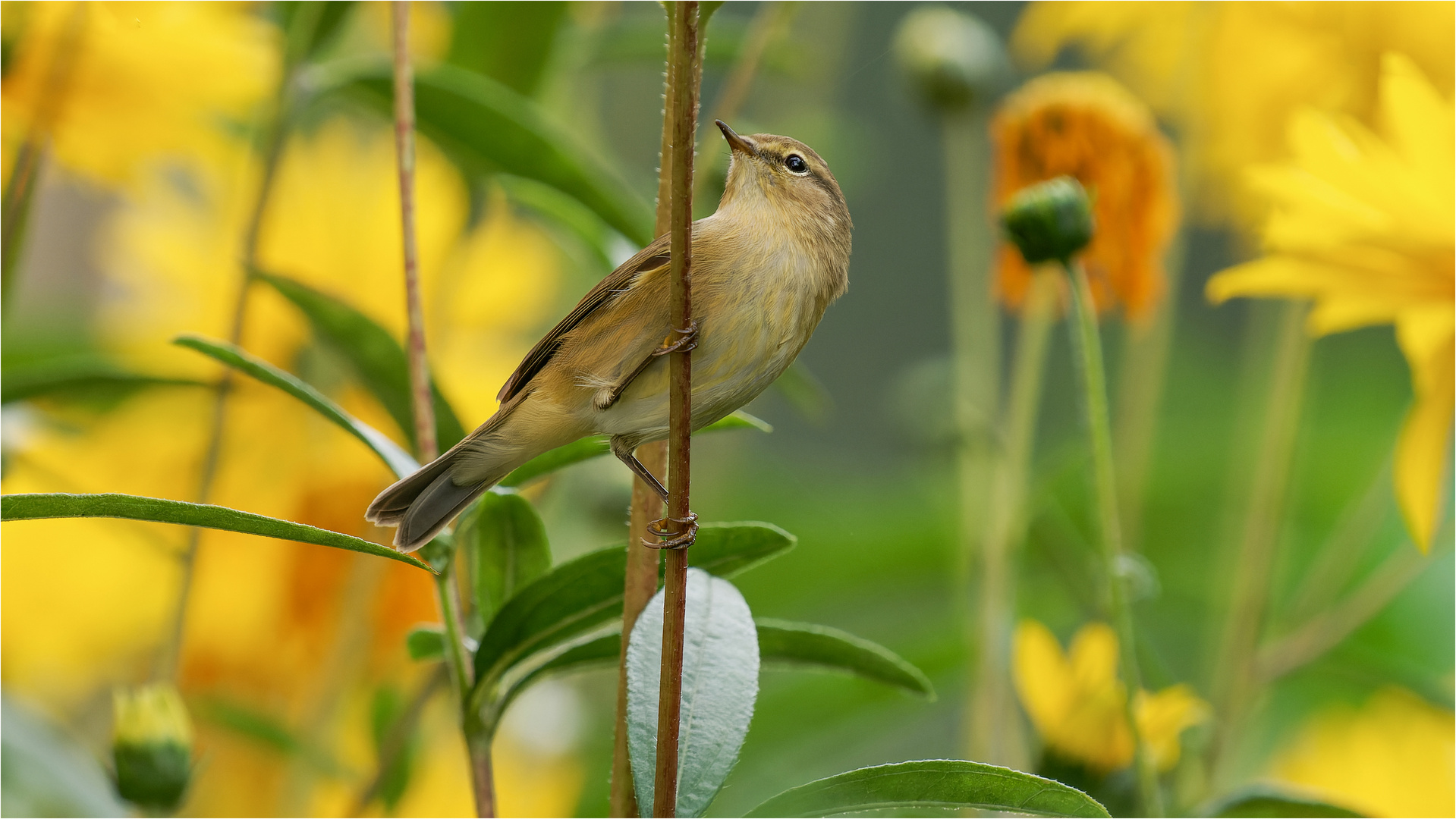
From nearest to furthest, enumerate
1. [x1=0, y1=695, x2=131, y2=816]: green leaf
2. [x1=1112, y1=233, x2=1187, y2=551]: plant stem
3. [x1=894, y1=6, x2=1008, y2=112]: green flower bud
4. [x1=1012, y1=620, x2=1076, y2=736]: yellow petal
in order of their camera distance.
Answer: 1. [x1=0, y1=695, x2=131, y2=816]: green leaf
2. [x1=1012, y1=620, x2=1076, y2=736]: yellow petal
3. [x1=1112, y1=233, x2=1187, y2=551]: plant stem
4. [x1=894, y1=6, x2=1008, y2=112]: green flower bud

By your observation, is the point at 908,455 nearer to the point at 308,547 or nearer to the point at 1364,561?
the point at 1364,561

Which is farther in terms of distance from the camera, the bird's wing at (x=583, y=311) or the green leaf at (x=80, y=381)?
the green leaf at (x=80, y=381)

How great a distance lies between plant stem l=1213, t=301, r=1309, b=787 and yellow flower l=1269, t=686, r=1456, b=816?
3.2 inches

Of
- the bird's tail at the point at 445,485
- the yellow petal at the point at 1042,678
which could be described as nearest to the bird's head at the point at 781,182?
the bird's tail at the point at 445,485

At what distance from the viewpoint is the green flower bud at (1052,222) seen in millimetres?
952

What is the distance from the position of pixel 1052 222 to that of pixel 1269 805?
0.44 meters

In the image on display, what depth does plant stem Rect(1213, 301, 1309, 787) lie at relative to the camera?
117 centimetres

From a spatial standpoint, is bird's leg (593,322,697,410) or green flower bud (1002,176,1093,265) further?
green flower bud (1002,176,1093,265)

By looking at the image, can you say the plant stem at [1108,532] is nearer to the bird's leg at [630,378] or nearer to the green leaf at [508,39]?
the bird's leg at [630,378]

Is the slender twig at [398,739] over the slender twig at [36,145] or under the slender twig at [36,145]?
under

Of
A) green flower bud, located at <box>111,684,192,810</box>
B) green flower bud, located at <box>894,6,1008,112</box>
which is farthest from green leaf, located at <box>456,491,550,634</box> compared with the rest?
green flower bud, located at <box>894,6,1008,112</box>

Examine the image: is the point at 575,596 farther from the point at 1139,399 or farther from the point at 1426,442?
the point at 1139,399

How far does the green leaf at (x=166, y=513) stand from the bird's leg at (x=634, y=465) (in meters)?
0.15

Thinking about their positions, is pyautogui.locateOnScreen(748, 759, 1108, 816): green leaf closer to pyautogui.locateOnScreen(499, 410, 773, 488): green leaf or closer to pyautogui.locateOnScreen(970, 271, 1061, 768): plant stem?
pyautogui.locateOnScreen(499, 410, 773, 488): green leaf
